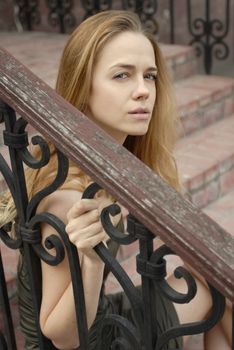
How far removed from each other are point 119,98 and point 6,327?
2.24 feet

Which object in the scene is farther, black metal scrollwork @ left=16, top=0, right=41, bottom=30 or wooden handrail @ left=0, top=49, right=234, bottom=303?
black metal scrollwork @ left=16, top=0, right=41, bottom=30

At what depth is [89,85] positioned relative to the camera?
1629 millimetres

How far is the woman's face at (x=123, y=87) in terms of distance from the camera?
1609 millimetres

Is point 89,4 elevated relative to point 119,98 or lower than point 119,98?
lower

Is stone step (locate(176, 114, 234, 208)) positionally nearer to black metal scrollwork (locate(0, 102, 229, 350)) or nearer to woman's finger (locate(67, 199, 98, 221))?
black metal scrollwork (locate(0, 102, 229, 350))

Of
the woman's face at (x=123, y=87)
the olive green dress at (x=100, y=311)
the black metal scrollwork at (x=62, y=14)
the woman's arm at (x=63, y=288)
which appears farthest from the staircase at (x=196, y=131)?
the woman's face at (x=123, y=87)

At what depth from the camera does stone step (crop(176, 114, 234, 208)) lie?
2969mm

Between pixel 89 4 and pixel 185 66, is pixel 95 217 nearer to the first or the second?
pixel 185 66

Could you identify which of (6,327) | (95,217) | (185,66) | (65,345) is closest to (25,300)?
(6,327)

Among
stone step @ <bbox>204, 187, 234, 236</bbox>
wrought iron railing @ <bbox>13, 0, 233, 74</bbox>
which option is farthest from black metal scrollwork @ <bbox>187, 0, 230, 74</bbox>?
stone step @ <bbox>204, 187, 234, 236</bbox>

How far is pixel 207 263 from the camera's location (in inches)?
41.4

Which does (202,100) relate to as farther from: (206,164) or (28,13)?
(28,13)

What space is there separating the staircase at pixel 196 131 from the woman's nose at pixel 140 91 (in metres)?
0.85

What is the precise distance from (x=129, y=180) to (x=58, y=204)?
0.36 m
